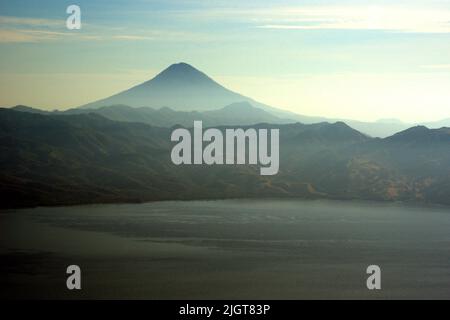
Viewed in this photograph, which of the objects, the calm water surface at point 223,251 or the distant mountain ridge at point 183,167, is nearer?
the calm water surface at point 223,251

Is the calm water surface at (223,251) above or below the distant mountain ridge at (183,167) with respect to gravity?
below

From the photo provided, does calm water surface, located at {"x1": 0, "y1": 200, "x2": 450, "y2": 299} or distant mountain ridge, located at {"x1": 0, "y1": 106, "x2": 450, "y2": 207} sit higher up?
distant mountain ridge, located at {"x1": 0, "y1": 106, "x2": 450, "y2": 207}

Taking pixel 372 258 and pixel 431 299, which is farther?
pixel 372 258

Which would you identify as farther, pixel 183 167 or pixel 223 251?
pixel 183 167

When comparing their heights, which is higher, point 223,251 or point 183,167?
point 183,167

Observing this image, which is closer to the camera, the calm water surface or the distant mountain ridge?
the calm water surface
